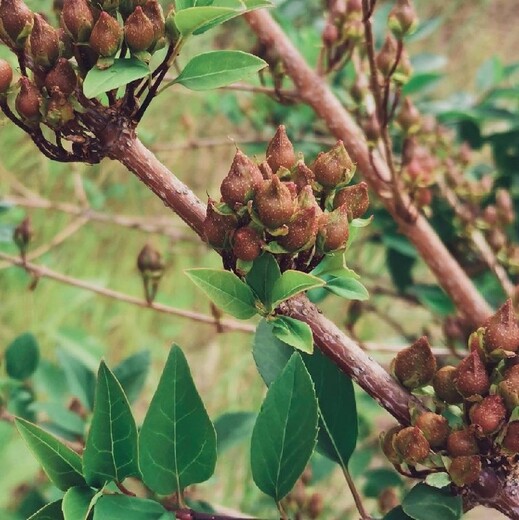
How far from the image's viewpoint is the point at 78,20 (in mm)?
470

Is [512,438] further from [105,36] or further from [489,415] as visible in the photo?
[105,36]

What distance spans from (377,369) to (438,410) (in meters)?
0.05

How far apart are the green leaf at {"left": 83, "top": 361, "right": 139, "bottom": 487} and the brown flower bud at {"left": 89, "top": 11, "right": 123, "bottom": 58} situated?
0.19 meters

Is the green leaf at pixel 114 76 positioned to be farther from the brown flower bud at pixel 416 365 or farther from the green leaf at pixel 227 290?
the brown flower bud at pixel 416 365

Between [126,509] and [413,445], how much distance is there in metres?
0.18

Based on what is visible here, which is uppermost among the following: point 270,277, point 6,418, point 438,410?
point 270,277

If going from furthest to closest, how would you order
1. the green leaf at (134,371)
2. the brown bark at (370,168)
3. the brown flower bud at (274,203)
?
the green leaf at (134,371) → the brown bark at (370,168) → the brown flower bud at (274,203)

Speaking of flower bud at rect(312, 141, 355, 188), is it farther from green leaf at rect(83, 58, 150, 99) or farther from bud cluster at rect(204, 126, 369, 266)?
green leaf at rect(83, 58, 150, 99)

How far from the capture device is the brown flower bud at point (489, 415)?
18.0 inches

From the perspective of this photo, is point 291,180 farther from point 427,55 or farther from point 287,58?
Answer: point 427,55

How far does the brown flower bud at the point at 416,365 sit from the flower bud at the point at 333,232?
94 mm

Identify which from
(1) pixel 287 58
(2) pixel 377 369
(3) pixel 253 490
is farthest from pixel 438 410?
(3) pixel 253 490

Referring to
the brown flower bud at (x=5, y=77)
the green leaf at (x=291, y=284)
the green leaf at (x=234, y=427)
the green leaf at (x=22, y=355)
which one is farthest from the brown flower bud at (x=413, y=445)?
the green leaf at (x=22, y=355)

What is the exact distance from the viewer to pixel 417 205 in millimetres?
838
